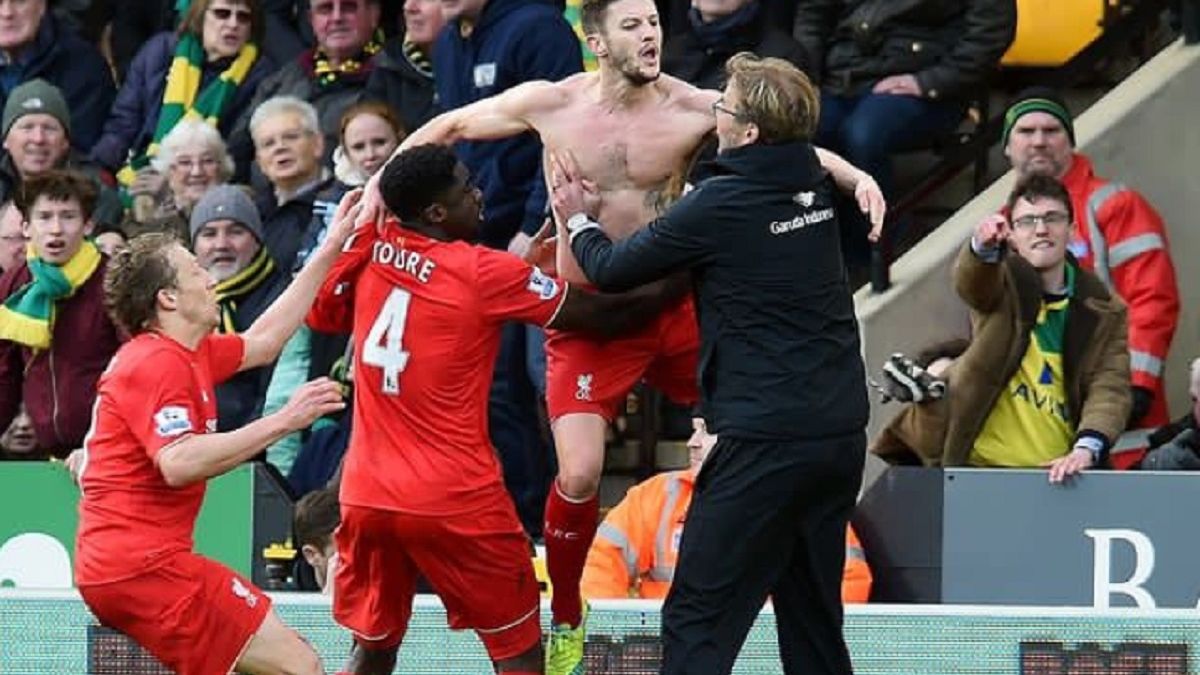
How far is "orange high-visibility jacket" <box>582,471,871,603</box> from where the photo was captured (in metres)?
13.2

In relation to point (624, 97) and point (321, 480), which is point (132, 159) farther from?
point (624, 97)

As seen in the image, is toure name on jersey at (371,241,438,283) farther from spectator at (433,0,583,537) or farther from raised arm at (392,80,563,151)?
spectator at (433,0,583,537)

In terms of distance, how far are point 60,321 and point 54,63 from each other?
2.60 m

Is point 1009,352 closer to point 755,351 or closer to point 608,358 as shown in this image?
point 608,358

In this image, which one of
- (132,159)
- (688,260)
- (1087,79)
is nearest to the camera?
(688,260)

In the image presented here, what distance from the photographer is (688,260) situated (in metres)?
10.8

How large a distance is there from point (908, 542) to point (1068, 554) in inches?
23.9

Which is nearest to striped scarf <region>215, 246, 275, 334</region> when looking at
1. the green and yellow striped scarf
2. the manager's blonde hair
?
the green and yellow striped scarf

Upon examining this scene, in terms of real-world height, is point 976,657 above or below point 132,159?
below

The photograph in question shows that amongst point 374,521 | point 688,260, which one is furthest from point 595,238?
point 374,521

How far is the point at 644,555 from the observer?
13258 millimetres

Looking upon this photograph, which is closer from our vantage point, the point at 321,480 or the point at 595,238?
the point at 595,238

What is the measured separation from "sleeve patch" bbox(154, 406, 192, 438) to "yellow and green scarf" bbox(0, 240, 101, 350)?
3872mm

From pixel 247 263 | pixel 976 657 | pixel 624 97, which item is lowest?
pixel 976 657
